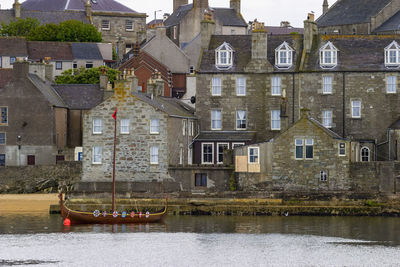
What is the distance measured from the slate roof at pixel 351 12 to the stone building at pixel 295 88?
2843 cm

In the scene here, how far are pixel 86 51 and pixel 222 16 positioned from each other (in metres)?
19.5

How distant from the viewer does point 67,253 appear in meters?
59.0

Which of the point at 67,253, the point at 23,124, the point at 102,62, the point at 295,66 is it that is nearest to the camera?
the point at 67,253

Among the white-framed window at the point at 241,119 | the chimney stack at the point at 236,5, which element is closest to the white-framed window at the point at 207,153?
the white-framed window at the point at 241,119

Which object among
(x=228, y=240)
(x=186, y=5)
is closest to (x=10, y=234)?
(x=228, y=240)

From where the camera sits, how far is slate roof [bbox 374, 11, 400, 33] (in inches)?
4227

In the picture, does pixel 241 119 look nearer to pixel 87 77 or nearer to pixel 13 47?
pixel 87 77

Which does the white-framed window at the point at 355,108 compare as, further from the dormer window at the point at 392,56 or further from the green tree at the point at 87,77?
the green tree at the point at 87,77

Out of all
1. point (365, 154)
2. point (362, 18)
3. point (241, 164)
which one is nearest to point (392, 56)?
point (365, 154)

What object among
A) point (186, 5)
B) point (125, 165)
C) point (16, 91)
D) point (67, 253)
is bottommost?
point (67, 253)

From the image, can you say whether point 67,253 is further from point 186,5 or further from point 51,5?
point 51,5

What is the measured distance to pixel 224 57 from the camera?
8425 centimetres

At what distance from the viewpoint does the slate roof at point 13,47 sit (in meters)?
120

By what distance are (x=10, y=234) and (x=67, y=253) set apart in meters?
7.13
